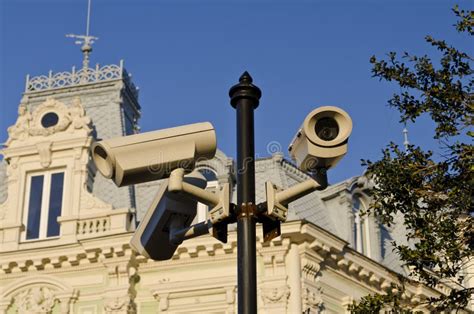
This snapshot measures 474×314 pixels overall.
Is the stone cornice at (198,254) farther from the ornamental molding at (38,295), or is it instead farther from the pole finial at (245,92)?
the pole finial at (245,92)

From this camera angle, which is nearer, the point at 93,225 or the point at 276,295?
the point at 276,295

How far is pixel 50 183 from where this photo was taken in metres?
25.7

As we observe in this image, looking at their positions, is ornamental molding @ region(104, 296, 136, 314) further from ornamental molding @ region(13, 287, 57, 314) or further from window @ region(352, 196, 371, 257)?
window @ region(352, 196, 371, 257)

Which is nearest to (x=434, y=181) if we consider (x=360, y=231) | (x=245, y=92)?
(x=245, y=92)

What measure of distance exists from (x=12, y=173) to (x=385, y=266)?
10.6 metres

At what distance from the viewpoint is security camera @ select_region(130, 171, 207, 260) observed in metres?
6.36

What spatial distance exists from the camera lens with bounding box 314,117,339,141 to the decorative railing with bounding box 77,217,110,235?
61.1 ft

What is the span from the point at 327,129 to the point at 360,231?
69.9ft

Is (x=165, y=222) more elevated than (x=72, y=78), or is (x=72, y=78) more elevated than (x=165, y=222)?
(x=72, y=78)

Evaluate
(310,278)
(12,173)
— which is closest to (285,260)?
(310,278)

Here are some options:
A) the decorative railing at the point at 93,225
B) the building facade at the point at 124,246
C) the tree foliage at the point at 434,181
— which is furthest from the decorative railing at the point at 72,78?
the tree foliage at the point at 434,181

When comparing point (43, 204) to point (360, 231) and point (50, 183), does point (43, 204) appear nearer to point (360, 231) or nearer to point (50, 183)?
point (50, 183)

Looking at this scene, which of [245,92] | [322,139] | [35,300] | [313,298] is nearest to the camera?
[322,139]

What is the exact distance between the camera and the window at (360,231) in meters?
26.5
